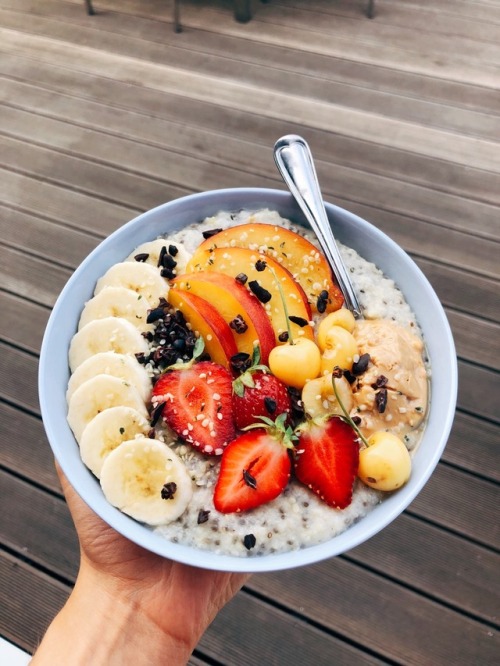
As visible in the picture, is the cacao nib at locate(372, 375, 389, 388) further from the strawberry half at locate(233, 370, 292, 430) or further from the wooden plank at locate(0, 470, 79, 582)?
the wooden plank at locate(0, 470, 79, 582)

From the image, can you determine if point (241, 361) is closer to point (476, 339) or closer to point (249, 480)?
point (249, 480)

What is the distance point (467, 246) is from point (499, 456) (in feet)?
2.52

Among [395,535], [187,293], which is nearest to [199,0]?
[187,293]

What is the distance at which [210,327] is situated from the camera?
1.02 m

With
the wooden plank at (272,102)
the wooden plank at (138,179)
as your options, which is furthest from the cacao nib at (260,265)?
the wooden plank at (272,102)

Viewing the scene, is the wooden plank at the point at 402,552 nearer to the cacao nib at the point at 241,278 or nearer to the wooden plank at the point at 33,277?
the wooden plank at the point at 33,277

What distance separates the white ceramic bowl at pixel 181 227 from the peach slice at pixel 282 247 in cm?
10

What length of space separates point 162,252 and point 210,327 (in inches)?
8.9

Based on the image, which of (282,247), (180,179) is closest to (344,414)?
(282,247)

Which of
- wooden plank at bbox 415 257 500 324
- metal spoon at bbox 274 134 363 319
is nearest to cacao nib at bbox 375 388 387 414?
metal spoon at bbox 274 134 363 319

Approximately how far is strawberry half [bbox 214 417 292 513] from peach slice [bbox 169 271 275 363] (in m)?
0.16

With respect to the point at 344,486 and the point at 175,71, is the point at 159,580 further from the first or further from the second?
the point at 175,71

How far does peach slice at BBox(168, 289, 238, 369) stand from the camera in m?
1.02

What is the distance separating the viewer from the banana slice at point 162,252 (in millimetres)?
1158
